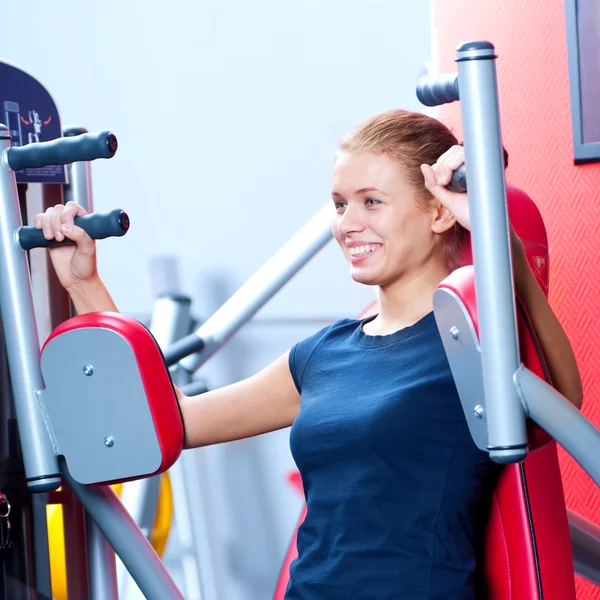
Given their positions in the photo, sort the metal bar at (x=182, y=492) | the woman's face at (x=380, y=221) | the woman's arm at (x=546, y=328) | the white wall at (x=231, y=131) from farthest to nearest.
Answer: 1. the white wall at (x=231, y=131)
2. the metal bar at (x=182, y=492)
3. the woman's face at (x=380, y=221)
4. the woman's arm at (x=546, y=328)

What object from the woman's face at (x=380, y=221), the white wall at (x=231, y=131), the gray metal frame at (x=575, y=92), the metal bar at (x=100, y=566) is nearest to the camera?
the woman's face at (x=380, y=221)

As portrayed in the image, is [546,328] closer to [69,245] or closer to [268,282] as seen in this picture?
[69,245]

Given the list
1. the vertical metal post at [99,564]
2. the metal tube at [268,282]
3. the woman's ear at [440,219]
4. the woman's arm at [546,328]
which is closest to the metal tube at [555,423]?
the woman's arm at [546,328]

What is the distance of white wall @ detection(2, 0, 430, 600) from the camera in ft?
9.61

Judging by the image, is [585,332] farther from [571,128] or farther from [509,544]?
[509,544]

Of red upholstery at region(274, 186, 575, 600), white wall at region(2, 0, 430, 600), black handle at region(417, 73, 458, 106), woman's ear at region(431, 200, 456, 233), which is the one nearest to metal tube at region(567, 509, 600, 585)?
red upholstery at region(274, 186, 575, 600)

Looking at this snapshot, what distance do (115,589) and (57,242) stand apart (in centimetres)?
53

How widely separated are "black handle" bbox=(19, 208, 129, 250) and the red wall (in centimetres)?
121

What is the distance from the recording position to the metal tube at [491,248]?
861mm

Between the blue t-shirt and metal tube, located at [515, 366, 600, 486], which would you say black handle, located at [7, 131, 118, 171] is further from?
metal tube, located at [515, 366, 600, 486]

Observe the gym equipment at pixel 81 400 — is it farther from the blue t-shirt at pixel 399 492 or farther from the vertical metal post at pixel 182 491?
the vertical metal post at pixel 182 491

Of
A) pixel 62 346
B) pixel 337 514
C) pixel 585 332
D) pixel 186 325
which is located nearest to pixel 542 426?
pixel 337 514

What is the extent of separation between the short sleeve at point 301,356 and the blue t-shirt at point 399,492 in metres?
0.18

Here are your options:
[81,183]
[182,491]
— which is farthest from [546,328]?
[182,491]
